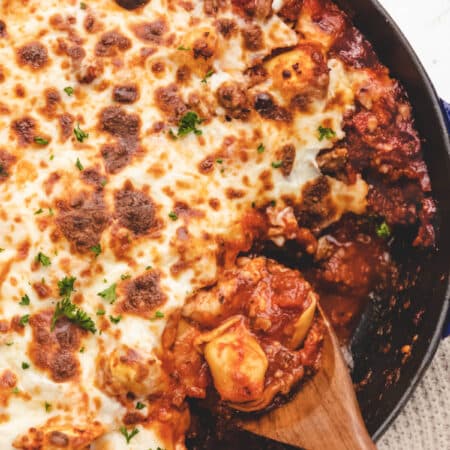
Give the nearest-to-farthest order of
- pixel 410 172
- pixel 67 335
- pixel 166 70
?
1. pixel 67 335
2. pixel 166 70
3. pixel 410 172

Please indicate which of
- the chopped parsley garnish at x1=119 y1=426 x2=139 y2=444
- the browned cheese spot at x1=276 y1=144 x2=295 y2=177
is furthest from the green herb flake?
the browned cheese spot at x1=276 y1=144 x2=295 y2=177

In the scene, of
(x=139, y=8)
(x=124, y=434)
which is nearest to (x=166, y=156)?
(x=139, y=8)

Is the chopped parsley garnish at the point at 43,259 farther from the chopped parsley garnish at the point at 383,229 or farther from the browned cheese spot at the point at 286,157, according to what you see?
the chopped parsley garnish at the point at 383,229

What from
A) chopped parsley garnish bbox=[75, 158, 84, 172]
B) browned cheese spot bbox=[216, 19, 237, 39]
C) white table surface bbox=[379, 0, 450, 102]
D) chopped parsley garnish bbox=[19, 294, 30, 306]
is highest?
white table surface bbox=[379, 0, 450, 102]

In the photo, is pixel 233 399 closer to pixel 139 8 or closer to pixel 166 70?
pixel 166 70

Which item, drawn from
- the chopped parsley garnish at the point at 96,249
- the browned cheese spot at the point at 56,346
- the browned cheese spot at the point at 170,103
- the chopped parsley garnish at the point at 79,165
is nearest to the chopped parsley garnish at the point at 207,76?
the browned cheese spot at the point at 170,103

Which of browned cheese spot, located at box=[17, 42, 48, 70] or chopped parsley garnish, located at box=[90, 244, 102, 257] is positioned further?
browned cheese spot, located at box=[17, 42, 48, 70]

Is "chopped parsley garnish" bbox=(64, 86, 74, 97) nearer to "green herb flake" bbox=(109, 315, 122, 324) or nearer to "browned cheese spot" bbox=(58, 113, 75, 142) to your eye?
"browned cheese spot" bbox=(58, 113, 75, 142)
